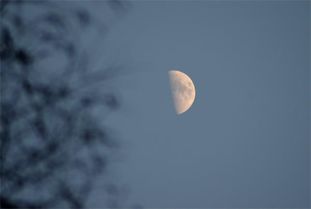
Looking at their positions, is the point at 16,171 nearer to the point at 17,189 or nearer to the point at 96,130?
the point at 17,189

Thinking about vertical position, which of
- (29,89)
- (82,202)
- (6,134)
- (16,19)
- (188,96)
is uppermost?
(188,96)

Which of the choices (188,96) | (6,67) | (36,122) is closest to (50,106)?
(36,122)

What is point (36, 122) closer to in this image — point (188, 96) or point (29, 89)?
point (29, 89)

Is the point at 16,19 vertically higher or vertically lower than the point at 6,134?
higher

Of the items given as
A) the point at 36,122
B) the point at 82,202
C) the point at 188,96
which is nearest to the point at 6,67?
the point at 36,122

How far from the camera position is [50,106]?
696 centimetres

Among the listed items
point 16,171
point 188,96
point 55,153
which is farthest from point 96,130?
point 188,96

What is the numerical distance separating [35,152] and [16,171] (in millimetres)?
287

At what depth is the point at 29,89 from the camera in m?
6.93

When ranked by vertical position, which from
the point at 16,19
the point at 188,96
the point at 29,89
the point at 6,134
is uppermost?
the point at 188,96

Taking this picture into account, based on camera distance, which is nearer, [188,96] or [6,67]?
[6,67]

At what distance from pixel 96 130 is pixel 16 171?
0.98m

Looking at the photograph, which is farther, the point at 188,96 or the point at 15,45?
the point at 188,96

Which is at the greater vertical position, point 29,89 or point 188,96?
point 188,96
